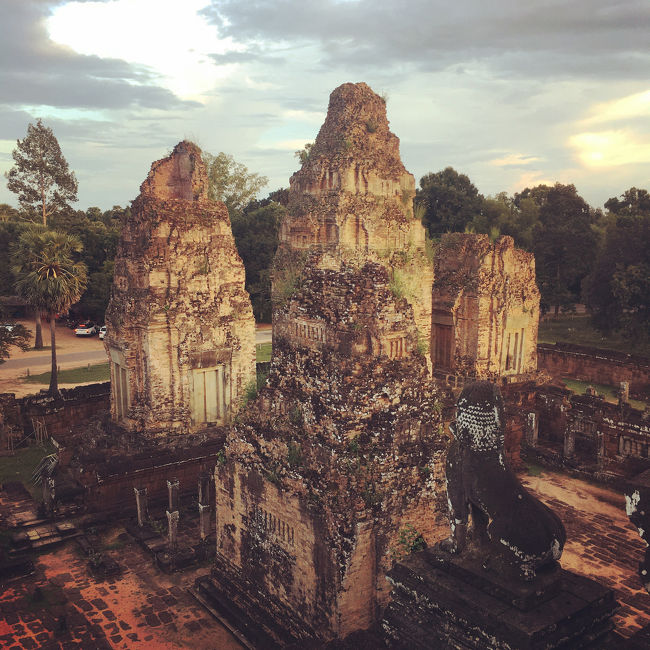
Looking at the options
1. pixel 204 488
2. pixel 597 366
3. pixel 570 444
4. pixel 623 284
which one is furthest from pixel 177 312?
pixel 623 284

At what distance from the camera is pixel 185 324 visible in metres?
15.9

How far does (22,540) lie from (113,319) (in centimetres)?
567

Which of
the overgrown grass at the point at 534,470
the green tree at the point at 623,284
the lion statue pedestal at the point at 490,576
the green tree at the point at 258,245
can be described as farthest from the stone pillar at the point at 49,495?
the green tree at the point at 623,284

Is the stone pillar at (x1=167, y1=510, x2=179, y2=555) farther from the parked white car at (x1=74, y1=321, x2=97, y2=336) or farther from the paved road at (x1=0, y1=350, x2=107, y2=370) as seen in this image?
the parked white car at (x1=74, y1=321, x2=97, y2=336)

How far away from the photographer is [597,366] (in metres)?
27.0

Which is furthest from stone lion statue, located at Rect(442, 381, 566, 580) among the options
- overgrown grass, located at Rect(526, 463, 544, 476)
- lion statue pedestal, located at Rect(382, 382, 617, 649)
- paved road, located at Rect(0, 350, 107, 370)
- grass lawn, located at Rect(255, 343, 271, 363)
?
paved road, located at Rect(0, 350, 107, 370)

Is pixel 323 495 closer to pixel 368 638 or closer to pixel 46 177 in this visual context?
pixel 368 638

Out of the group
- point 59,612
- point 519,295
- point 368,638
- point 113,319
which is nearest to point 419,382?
point 368,638

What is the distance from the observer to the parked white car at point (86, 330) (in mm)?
37906

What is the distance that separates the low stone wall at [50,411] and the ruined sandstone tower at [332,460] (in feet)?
36.8

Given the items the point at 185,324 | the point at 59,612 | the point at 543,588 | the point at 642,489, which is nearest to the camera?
the point at 642,489

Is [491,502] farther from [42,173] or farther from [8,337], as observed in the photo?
[42,173]

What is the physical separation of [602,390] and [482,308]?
9.77m

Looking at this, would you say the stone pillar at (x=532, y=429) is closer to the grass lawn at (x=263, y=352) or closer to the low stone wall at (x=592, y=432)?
the low stone wall at (x=592, y=432)
